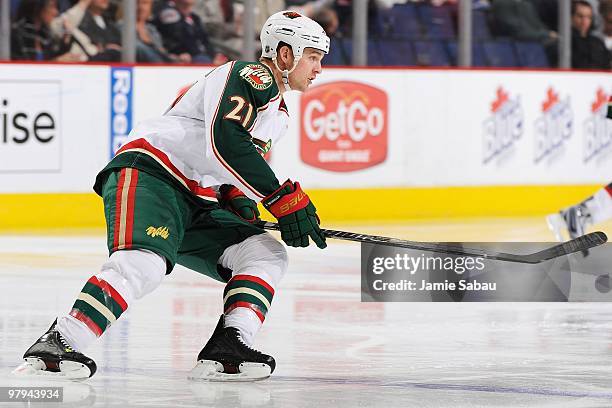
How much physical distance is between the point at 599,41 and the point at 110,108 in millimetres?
3994

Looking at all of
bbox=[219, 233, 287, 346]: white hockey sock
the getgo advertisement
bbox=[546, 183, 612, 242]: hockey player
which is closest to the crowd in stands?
the getgo advertisement

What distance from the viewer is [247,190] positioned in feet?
13.4

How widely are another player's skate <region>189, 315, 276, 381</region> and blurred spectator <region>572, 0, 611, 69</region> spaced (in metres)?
7.47

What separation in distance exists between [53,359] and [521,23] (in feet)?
26.0

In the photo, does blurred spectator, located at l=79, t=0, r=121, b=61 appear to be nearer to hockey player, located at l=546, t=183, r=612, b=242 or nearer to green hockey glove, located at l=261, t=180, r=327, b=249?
hockey player, located at l=546, t=183, r=612, b=242

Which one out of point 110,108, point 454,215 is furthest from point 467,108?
point 110,108

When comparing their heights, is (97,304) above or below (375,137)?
below

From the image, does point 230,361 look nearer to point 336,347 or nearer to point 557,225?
point 336,347

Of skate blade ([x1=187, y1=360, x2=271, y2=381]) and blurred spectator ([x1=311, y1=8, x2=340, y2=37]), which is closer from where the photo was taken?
skate blade ([x1=187, y1=360, x2=271, y2=381])

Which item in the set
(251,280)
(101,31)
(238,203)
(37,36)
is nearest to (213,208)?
(238,203)

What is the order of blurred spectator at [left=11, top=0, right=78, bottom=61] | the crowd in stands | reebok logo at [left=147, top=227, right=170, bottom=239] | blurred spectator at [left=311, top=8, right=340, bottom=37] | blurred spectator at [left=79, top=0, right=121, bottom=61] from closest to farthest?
reebok logo at [left=147, top=227, right=170, bottom=239]
blurred spectator at [left=11, top=0, right=78, bottom=61]
the crowd in stands
blurred spectator at [left=79, top=0, right=121, bottom=61]
blurred spectator at [left=311, top=8, right=340, bottom=37]

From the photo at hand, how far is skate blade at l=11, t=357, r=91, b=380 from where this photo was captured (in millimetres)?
3869

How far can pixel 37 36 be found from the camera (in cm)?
909

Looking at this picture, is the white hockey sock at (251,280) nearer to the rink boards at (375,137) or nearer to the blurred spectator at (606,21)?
the rink boards at (375,137)
